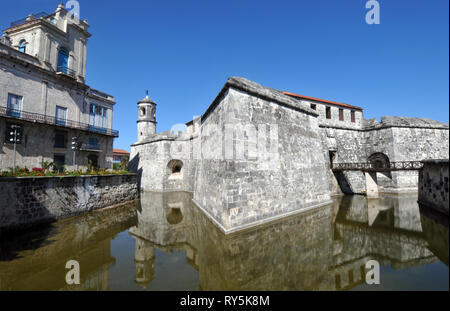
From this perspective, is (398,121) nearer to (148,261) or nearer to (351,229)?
(351,229)

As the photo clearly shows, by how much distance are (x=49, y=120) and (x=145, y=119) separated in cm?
1243

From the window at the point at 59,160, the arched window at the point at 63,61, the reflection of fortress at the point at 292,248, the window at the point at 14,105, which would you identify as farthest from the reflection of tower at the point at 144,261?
the arched window at the point at 63,61

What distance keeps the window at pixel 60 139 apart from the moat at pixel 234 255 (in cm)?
776

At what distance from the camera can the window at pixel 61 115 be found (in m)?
14.3

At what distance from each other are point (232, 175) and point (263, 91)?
192 inches

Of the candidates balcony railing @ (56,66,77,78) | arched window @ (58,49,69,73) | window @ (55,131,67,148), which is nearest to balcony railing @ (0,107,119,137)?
window @ (55,131,67,148)

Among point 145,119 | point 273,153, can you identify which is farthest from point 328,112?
point 145,119

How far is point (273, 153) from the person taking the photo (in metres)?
9.70

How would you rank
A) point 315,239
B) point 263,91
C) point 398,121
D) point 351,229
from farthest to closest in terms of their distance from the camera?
point 398,121
point 263,91
point 351,229
point 315,239

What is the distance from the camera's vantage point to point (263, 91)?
31.7 feet

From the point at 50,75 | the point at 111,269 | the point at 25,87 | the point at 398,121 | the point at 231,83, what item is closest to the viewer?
the point at 111,269

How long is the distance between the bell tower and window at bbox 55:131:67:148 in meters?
11.2

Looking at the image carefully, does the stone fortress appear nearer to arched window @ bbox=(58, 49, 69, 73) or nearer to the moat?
the moat
